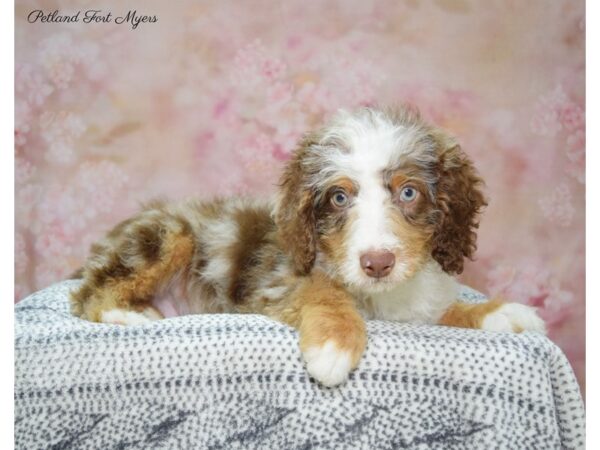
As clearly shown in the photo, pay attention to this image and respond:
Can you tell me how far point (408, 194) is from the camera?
9.05 feet

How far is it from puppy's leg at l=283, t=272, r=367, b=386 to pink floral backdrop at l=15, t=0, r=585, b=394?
146 centimetres

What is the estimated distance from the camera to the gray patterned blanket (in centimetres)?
245

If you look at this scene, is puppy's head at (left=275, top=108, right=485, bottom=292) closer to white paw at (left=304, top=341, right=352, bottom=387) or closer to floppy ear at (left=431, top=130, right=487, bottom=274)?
floppy ear at (left=431, top=130, right=487, bottom=274)

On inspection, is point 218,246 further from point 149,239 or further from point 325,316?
point 325,316

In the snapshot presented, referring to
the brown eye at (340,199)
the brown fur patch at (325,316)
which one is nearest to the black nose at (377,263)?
the brown fur patch at (325,316)

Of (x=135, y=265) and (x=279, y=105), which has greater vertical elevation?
(x=279, y=105)

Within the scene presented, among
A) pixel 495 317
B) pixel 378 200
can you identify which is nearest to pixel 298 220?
pixel 378 200

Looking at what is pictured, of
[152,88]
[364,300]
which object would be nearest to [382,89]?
[152,88]

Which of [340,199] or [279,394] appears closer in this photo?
[279,394]

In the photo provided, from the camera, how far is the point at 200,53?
404 centimetres

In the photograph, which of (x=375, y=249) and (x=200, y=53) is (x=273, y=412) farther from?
(x=200, y=53)

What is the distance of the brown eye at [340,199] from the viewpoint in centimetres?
276

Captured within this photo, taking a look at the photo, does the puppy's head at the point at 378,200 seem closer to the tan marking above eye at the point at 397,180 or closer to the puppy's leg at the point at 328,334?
the tan marking above eye at the point at 397,180

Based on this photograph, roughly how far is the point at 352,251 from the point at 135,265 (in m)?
1.51
